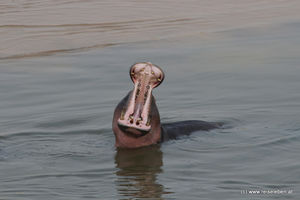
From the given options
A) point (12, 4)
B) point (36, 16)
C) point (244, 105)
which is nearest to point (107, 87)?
point (244, 105)

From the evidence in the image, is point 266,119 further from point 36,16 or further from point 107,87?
point 36,16

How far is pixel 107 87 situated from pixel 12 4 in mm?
9137

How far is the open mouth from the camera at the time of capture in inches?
323

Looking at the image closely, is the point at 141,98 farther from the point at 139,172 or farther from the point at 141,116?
the point at 139,172

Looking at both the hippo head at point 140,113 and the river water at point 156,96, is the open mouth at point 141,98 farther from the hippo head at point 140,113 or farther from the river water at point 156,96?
the river water at point 156,96

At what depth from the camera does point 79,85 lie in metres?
12.2

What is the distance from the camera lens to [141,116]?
8617 millimetres

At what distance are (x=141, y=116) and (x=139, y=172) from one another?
0.64m

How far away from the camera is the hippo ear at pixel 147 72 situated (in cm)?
816

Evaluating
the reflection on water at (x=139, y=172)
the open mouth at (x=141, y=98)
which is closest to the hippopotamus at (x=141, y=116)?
the open mouth at (x=141, y=98)

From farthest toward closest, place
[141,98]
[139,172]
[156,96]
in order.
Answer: [156,96], [141,98], [139,172]

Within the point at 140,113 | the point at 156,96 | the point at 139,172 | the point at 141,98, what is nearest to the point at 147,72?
the point at 141,98

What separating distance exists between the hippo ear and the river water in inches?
37.6

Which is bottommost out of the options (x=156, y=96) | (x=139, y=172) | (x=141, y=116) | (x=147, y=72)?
(x=139, y=172)
